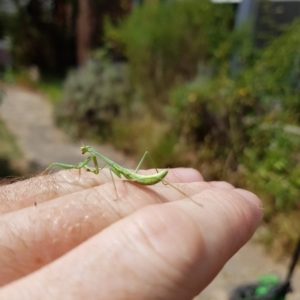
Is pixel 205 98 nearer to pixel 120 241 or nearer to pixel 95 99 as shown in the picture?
pixel 95 99

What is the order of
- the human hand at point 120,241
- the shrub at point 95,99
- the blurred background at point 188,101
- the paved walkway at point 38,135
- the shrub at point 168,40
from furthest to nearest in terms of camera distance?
1. the shrub at point 95,99
2. the paved walkway at point 38,135
3. the shrub at point 168,40
4. the blurred background at point 188,101
5. the human hand at point 120,241

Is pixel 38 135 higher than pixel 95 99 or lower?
lower

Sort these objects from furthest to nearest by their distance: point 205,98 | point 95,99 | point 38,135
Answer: point 38,135 → point 95,99 → point 205,98

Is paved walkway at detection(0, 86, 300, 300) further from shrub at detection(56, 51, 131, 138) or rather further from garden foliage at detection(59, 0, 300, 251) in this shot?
garden foliage at detection(59, 0, 300, 251)

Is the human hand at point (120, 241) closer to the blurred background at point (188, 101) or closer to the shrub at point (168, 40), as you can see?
the blurred background at point (188, 101)

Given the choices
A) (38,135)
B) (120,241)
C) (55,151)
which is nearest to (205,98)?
(55,151)

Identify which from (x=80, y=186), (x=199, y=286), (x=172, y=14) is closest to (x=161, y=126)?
(x=172, y=14)

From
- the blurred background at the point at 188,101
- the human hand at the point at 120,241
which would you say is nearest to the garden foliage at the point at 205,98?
the blurred background at the point at 188,101
